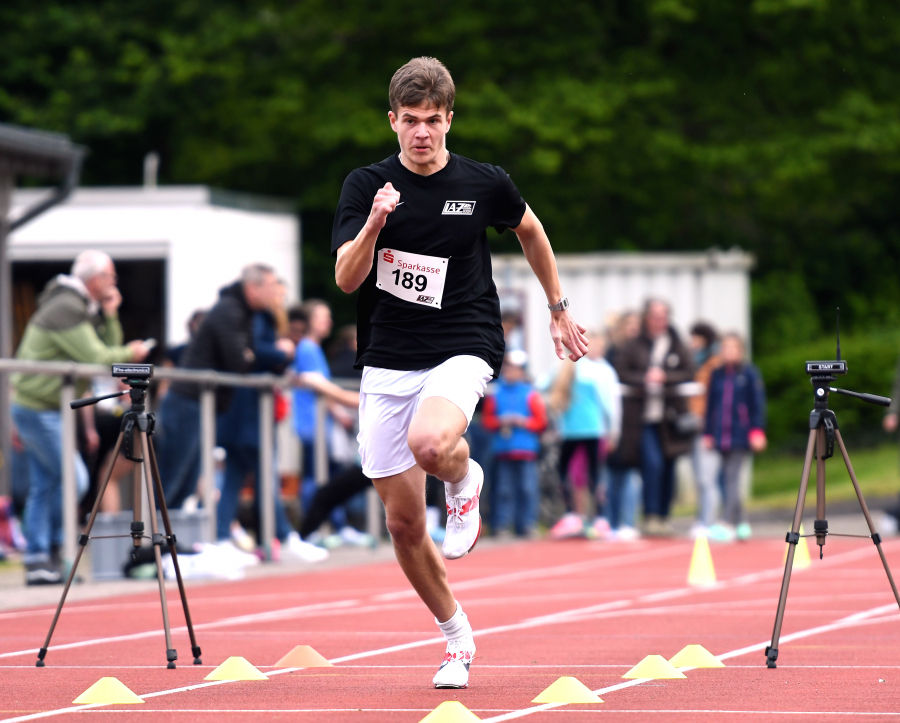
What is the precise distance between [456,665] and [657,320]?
38.0ft

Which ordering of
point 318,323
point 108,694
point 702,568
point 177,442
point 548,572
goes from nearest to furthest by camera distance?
point 108,694 < point 702,568 < point 177,442 < point 548,572 < point 318,323

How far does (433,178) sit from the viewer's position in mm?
6297

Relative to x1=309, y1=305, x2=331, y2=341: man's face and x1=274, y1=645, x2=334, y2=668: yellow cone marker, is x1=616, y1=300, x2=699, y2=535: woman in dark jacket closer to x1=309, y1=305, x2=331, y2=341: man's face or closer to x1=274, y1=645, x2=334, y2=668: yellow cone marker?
x1=309, y1=305, x2=331, y2=341: man's face

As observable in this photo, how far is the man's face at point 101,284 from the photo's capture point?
39.3ft

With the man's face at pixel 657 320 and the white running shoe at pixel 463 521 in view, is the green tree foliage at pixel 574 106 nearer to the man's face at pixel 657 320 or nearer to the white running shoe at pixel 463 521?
the man's face at pixel 657 320

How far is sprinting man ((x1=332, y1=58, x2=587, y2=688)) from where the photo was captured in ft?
20.2

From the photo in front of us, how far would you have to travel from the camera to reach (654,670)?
6617 mm

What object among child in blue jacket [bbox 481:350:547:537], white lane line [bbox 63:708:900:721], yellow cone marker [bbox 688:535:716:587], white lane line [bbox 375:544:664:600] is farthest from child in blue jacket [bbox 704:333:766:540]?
white lane line [bbox 63:708:900:721]

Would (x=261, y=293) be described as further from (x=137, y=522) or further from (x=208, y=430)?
(x=137, y=522)

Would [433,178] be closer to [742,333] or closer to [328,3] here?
[742,333]

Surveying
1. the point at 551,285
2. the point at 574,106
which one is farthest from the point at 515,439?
the point at 574,106

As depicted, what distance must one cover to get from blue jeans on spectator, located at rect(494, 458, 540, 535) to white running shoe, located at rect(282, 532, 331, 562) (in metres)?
3.49

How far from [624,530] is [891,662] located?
32.9ft

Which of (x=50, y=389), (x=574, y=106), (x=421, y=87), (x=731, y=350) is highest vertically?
(x=574, y=106)
